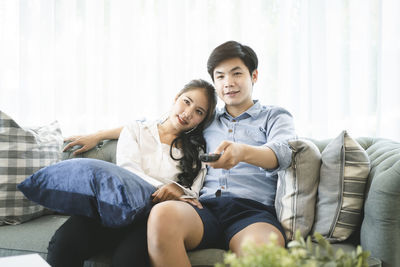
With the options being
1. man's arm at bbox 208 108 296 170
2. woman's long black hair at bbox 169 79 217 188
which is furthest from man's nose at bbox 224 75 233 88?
man's arm at bbox 208 108 296 170

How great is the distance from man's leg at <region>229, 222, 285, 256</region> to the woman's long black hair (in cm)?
40

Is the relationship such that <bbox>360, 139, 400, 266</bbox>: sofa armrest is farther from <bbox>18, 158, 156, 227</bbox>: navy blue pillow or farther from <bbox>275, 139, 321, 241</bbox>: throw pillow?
<bbox>18, 158, 156, 227</bbox>: navy blue pillow

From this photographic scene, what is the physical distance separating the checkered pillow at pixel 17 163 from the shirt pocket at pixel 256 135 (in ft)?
3.13

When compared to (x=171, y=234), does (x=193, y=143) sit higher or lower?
higher

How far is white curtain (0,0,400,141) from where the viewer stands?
6.54ft

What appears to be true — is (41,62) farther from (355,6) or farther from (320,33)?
(355,6)

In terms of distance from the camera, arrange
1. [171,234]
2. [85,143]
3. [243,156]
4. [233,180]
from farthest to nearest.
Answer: [85,143], [233,180], [243,156], [171,234]

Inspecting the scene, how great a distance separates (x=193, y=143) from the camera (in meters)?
1.66

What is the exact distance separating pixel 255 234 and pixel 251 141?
1.63 feet

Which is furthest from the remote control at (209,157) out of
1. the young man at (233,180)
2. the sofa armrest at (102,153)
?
the sofa armrest at (102,153)

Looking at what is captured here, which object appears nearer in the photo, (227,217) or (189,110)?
(227,217)

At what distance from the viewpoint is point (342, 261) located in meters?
0.62

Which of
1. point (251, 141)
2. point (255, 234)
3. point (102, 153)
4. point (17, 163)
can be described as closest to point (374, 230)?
point (255, 234)

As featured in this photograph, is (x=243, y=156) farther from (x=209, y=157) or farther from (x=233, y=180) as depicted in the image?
(x=233, y=180)
